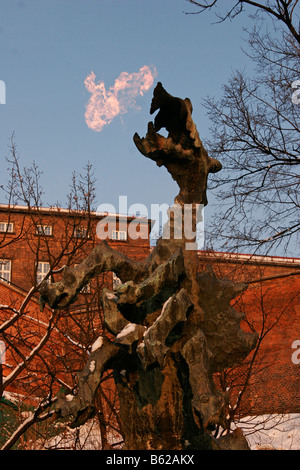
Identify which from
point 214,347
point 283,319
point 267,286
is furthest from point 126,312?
point 283,319

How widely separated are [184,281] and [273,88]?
9444 mm

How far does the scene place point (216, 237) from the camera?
1316cm

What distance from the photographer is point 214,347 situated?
466 cm

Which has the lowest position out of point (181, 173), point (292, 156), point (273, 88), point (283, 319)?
point (283, 319)

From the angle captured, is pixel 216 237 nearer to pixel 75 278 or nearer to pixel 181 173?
pixel 181 173

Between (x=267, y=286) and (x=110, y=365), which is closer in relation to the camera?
(x=110, y=365)
